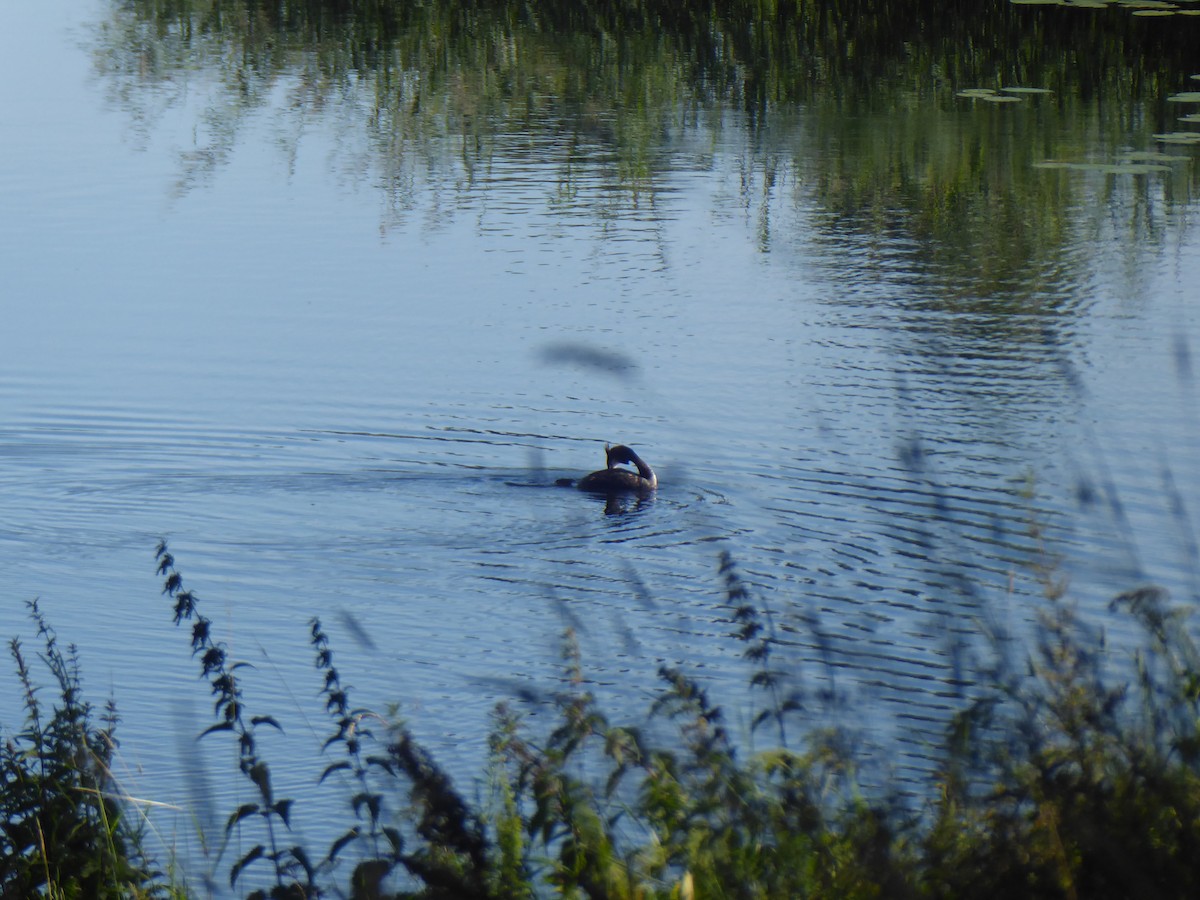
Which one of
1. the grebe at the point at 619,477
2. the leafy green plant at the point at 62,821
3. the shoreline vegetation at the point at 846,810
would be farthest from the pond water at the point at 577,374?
the leafy green plant at the point at 62,821

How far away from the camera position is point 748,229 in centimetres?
1560

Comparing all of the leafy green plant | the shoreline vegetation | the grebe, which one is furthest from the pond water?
the leafy green plant

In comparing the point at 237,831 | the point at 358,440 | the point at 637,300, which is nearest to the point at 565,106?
the point at 637,300

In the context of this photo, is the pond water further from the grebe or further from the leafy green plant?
the leafy green plant

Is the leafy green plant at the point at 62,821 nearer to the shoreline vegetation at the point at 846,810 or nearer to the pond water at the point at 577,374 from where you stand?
the shoreline vegetation at the point at 846,810

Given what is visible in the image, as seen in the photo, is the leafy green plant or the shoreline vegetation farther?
the leafy green plant

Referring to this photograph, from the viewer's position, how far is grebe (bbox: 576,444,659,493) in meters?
10.0

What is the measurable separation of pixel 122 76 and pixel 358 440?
13.5 m

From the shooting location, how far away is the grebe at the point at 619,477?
10031 mm

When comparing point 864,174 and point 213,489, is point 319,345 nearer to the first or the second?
point 213,489

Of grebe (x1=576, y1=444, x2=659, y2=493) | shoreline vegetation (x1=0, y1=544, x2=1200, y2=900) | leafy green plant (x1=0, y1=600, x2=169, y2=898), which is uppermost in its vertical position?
shoreline vegetation (x1=0, y1=544, x2=1200, y2=900)

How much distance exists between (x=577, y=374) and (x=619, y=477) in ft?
8.34

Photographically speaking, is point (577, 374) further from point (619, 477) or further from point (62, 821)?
point (62, 821)

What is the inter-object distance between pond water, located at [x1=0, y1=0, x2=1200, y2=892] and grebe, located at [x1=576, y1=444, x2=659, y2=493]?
0.12 metres
